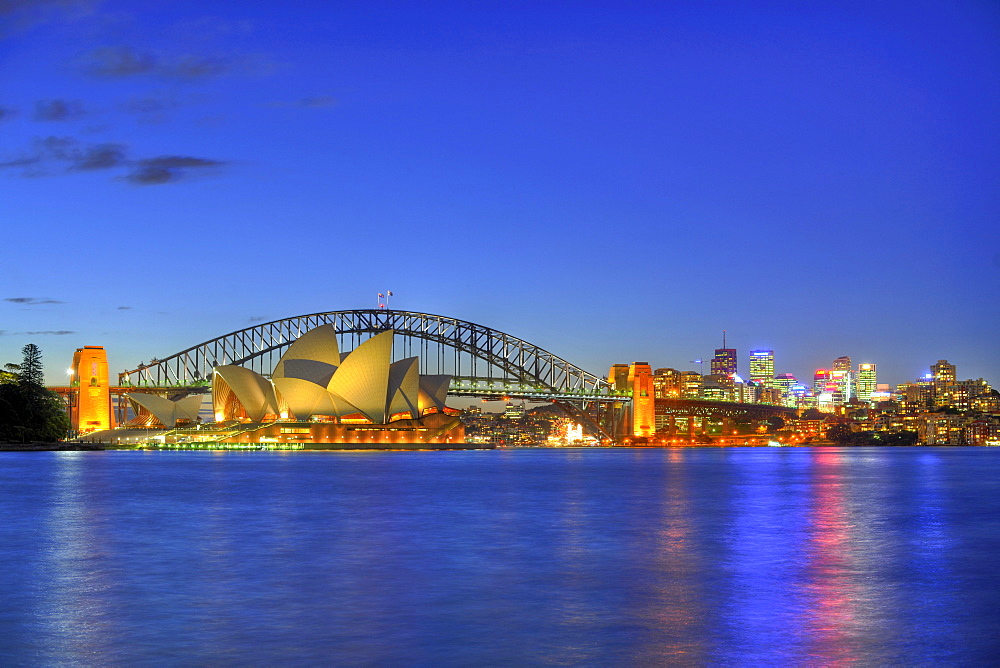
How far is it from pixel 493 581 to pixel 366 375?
3756 inches

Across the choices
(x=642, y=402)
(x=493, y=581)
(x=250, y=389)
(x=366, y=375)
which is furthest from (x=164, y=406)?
(x=493, y=581)

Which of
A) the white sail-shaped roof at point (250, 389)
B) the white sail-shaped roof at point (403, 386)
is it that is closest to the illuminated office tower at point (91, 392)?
the white sail-shaped roof at point (250, 389)

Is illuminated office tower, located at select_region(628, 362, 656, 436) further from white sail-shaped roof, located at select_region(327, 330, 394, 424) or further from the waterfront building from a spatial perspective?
the waterfront building

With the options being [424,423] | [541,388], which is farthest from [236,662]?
[541,388]

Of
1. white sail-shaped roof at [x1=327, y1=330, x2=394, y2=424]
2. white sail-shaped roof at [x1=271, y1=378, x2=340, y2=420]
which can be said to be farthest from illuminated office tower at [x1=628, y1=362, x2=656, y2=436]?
white sail-shaped roof at [x1=271, y1=378, x2=340, y2=420]

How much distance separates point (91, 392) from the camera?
137750 mm

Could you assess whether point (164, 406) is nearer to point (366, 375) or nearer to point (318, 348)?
point (318, 348)

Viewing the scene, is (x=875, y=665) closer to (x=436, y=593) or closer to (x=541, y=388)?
(x=436, y=593)

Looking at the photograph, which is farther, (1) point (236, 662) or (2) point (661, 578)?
(2) point (661, 578)

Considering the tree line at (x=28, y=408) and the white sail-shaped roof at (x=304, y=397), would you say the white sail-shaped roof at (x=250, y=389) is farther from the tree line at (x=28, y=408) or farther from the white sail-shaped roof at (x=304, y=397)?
the tree line at (x=28, y=408)

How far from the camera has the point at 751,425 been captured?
185 metres

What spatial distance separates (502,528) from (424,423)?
9921 cm

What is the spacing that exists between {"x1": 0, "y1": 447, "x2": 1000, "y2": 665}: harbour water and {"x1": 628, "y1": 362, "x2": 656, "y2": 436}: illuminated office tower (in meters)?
117

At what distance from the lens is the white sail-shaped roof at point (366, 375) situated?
111 meters
